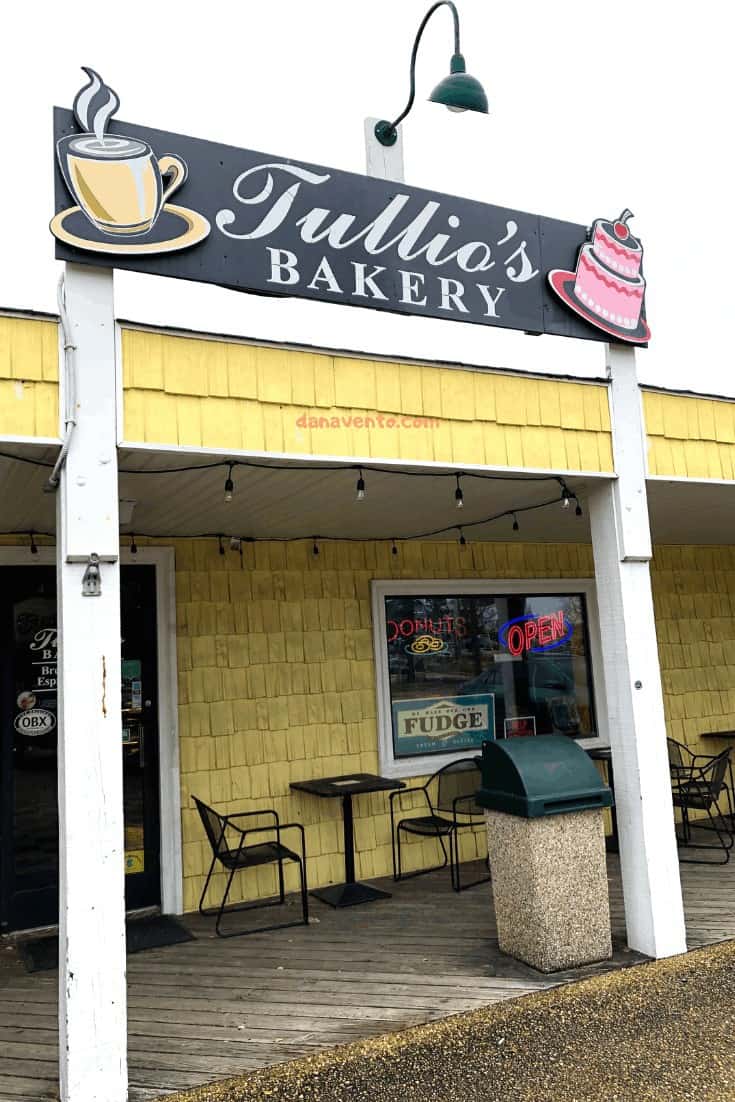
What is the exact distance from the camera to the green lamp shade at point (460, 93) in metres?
3.71

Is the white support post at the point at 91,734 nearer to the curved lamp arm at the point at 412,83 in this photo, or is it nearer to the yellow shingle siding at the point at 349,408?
the yellow shingle siding at the point at 349,408

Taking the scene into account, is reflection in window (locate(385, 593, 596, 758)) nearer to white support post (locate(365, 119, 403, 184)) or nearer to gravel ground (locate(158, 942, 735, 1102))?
gravel ground (locate(158, 942, 735, 1102))

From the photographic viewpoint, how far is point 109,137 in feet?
9.84

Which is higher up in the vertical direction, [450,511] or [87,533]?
[450,511]

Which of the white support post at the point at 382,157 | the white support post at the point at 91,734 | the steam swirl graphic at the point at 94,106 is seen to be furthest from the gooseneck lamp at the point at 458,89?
the white support post at the point at 91,734

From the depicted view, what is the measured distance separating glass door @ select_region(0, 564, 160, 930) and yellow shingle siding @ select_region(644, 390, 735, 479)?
331 centimetres

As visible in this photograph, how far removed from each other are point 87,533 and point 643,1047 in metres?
2.92

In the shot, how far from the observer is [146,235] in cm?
304

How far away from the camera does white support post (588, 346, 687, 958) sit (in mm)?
3855

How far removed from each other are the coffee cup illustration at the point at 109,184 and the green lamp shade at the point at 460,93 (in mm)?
1441

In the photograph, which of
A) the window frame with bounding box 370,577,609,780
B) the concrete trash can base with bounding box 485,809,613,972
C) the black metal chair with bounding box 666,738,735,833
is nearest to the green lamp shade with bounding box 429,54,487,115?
the window frame with bounding box 370,577,609,780

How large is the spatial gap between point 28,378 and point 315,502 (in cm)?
186

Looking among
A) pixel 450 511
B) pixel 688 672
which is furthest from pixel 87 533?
pixel 688 672

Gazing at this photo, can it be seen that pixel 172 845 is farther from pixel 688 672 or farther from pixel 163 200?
pixel 688 672
